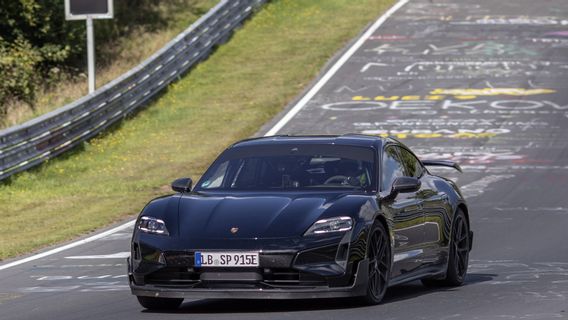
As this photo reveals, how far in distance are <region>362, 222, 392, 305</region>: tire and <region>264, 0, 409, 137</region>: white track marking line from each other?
16.3 m

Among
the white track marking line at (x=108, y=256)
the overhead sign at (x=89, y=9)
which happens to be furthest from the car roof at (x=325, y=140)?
the overhead sign at (x=89, y=9)

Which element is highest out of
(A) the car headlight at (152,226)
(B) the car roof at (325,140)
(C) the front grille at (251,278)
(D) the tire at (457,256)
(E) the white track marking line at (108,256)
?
(B) the car roof at (325,140)

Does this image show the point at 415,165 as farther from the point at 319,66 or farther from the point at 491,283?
the point at 319,66

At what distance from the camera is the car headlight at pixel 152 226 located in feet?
33.6

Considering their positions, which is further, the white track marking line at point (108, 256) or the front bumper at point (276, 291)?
the white track marking line at point (108, 256)

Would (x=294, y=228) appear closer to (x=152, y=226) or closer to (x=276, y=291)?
(x=276, y=291)

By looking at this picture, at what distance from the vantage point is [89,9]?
2930 centimetres

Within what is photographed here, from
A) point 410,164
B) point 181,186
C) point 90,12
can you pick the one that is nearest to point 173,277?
point 181,186

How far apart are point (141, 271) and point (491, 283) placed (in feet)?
10.9

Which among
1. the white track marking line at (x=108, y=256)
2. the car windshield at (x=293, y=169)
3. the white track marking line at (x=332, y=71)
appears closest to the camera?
the car windshield at (x=293, y=169)

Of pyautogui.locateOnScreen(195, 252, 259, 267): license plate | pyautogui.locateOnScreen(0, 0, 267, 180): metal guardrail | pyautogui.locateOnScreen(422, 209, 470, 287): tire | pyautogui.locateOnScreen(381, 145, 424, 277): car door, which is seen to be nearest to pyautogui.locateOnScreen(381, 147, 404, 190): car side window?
pyautogui.locateOnScreen(381, 145, 424, 277): car door

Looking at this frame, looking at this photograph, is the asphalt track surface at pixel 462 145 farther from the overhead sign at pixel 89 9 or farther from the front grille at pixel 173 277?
the overhead sign at pixel 89 9

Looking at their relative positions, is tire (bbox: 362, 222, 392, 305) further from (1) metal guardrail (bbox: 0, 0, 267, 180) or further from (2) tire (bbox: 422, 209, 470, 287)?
(1) metal guardrail (bbox: 0, 0, 267, 180)

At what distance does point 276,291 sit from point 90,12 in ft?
66.6
